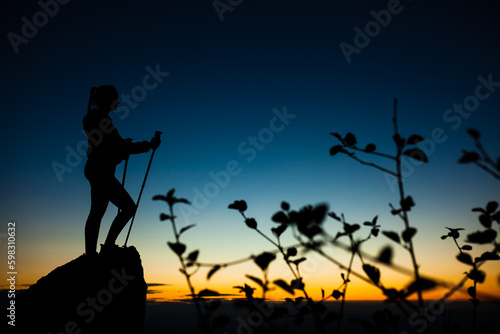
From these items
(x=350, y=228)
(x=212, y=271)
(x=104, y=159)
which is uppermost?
(x=104, y=159)

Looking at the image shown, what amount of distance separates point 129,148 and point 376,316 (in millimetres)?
3752

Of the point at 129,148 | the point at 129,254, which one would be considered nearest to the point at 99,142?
the point at 129,148

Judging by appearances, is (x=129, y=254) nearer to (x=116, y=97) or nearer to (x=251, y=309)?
(x=116, y=97)

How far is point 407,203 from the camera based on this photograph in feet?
4.27

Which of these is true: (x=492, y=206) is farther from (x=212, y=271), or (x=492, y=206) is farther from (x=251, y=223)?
(x=212, y=271)

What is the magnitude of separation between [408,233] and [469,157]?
52 cm

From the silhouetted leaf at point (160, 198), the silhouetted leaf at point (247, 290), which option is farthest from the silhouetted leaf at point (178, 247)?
the silhouetted leaf at point (247, 290)

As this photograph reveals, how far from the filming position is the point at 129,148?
13.5 feet

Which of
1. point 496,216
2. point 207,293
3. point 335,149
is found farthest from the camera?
Answer: point 496,216

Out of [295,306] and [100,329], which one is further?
[100,329]

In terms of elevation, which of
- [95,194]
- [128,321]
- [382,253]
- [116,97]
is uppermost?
[116,97]

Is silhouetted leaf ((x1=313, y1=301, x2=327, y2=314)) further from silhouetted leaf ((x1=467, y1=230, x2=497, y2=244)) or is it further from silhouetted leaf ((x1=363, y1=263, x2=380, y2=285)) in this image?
silhouetted leaf ((x1=467, y1=230, x2=497, y2=244))

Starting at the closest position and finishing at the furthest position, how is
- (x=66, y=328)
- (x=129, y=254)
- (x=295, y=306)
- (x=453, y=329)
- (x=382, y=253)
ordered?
(x=382, y=253)
(x=453, y=329)
(x=295, y=306)
(x=66, y=328)
(x=129, y=254)

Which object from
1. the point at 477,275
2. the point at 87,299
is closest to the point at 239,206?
the point at 477,275
